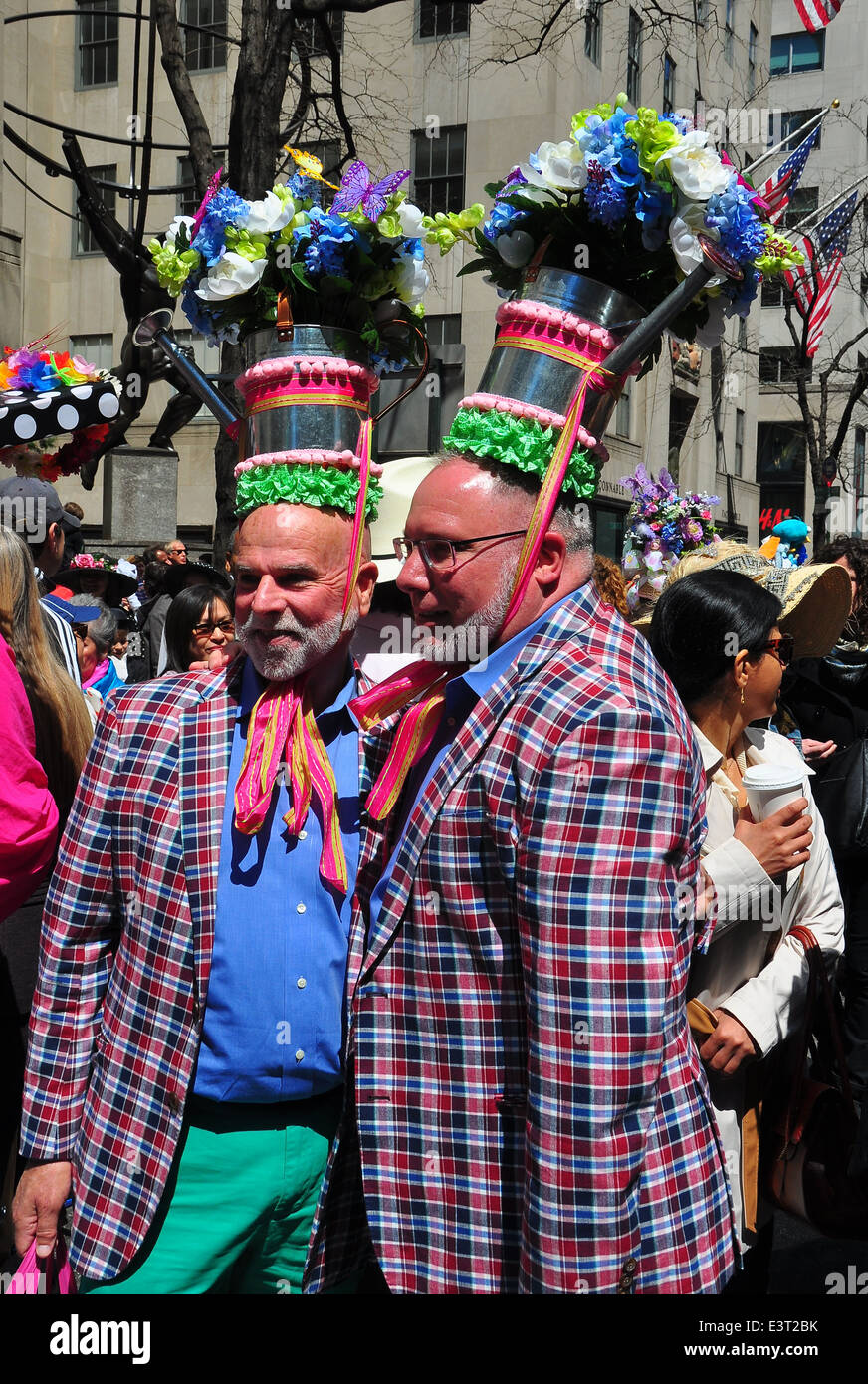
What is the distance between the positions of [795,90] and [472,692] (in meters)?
37.7

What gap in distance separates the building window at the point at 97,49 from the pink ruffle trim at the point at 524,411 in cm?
2536

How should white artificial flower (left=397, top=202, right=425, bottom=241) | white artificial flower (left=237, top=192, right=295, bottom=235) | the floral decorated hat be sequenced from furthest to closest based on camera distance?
the floral decorated hat → white artificial flower (left=397, top=202, right=425, bottom=241) → white artificial flower (left=237, top=192, right=295, bottom=235)

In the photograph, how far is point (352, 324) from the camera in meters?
2.74

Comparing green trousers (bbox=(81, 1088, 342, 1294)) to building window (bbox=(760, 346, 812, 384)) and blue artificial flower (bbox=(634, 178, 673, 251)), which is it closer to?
blue artificial flower (bbox=(634, 178, 673, 251))

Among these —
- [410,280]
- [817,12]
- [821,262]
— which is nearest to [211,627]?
[410,280]

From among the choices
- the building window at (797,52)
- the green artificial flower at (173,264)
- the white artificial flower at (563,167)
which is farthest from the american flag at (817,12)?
the building window at (797,52)

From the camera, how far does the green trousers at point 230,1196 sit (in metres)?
2.16

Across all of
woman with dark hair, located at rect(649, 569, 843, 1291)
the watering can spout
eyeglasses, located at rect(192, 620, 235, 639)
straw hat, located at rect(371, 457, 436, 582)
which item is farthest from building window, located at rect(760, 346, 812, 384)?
the watering can spout

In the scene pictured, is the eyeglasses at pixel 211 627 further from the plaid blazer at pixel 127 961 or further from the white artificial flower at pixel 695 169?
the white artificial flower at pixel 695 169

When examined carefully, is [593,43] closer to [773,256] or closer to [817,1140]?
[773,256]

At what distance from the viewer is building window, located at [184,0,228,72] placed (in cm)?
2295

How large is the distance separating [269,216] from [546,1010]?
1.76m

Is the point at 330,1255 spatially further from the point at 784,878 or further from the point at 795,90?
the point at 795,90

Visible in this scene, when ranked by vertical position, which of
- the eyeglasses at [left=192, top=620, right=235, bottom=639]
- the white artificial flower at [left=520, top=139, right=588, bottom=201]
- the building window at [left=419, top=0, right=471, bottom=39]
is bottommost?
the eyeglasses at [left=192, top=620, right=235, bottom=639]
